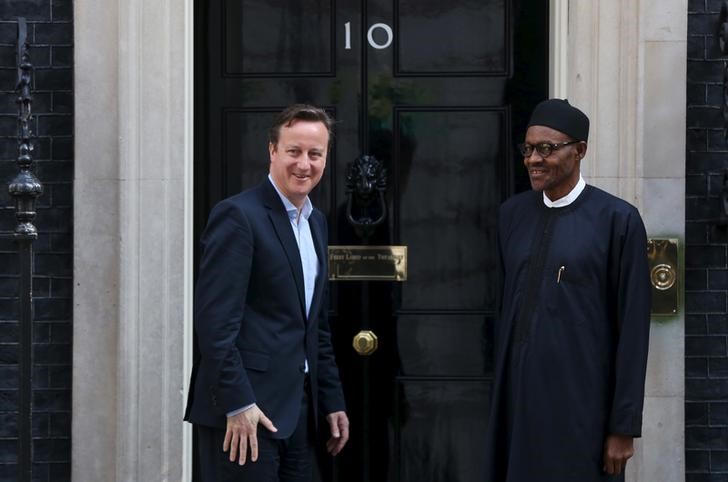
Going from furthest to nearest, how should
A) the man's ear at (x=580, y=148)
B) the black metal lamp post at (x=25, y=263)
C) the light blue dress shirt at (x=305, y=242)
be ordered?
the black metal lamp post at (x=25, y=263)
the man's ear at (x=580, y=148)
the light blue dress shirt at (x=305, y=242)

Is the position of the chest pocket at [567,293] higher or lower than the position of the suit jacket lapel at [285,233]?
lower

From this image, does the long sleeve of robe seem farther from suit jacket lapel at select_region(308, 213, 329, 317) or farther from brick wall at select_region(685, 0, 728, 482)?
brick wall at select_region(685, 0, 728, 482)

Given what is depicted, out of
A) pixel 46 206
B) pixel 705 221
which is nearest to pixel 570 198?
pixel 705 221

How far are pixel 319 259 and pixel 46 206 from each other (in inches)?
73.5

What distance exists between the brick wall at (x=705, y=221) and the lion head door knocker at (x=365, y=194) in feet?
4.64

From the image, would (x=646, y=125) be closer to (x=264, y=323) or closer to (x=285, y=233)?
(x=285, y=233)

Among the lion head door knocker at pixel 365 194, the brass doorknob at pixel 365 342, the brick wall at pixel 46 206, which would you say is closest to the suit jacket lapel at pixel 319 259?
the lion head door knocker at pixel 365 194

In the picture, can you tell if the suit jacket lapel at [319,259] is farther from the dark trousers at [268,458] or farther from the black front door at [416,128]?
the black front door at [416,128]

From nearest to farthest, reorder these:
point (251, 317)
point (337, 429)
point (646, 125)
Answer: point (251, 317)
point (337, 429)
point (646, 125)

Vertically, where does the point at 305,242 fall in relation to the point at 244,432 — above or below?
above

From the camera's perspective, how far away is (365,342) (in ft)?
20.7

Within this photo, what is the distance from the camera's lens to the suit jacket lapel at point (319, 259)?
4586mm

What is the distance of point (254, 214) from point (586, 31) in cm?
215

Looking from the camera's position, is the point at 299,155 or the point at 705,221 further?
the point at 705,221
